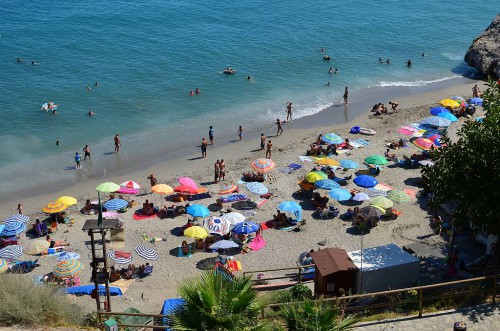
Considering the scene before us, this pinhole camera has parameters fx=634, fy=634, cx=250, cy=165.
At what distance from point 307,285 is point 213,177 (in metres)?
13.6

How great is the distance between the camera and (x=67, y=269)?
2094cm

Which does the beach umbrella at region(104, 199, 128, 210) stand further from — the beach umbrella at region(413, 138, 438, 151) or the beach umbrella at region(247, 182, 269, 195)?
the beach umbrella at region(413, 138, 438, 151)

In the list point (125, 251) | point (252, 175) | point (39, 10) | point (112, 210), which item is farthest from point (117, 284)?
point (39, 10)

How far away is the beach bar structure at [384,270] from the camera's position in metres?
17.0

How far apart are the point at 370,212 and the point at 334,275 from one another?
7.92 metres

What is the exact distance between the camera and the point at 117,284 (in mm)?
21078

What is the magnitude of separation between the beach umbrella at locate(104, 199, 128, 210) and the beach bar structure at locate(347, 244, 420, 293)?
12058 millimetres

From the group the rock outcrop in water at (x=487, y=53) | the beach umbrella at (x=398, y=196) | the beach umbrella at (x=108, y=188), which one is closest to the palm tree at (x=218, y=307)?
the beach umbrella at (x=398, y=196)

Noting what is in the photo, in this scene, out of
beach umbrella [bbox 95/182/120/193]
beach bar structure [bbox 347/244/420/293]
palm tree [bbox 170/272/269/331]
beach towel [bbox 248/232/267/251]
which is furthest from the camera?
beach umbrella [bbox 95/182/120/193]

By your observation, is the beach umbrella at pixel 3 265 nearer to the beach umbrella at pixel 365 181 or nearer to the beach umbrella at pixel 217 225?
the beach umbrella at pixel 217 225

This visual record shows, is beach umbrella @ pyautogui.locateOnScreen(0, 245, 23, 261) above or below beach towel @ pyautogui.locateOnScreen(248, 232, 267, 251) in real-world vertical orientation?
below

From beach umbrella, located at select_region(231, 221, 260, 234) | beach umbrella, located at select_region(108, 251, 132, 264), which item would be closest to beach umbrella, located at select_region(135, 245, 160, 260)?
beach umbrella, located at select_region(108, 251, 132, 264)

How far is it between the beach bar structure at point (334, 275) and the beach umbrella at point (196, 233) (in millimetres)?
6871

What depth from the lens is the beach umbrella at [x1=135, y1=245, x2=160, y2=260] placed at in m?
23.0
